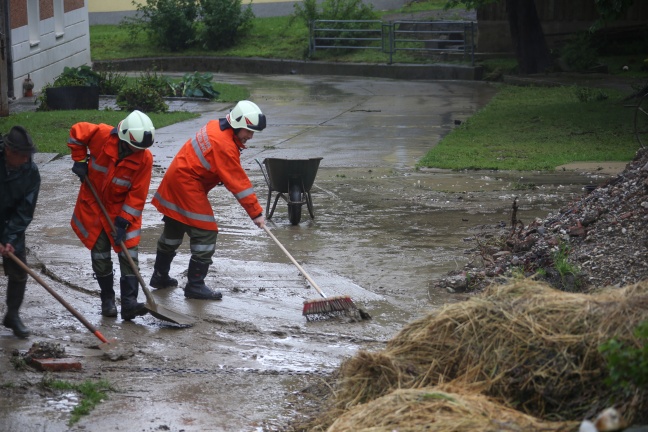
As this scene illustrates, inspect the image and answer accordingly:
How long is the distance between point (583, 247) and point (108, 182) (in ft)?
12.7

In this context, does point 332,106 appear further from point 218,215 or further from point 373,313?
point 373,313

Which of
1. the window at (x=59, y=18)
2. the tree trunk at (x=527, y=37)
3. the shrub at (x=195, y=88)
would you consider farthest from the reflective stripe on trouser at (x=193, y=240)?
the window at (x=59, y=18)

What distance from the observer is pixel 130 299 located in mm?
7473

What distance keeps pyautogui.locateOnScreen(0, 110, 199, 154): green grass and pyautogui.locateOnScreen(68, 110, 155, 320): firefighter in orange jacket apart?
7594mm

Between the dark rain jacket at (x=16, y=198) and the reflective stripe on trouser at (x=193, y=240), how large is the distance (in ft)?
4.66

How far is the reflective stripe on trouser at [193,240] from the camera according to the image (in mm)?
8023

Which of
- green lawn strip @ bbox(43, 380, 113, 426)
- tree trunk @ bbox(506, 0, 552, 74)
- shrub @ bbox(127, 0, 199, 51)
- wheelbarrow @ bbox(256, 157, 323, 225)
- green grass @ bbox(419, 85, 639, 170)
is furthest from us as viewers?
shrub @ bbox(127, 0, 199, 51)

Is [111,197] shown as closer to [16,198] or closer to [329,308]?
[16,198]

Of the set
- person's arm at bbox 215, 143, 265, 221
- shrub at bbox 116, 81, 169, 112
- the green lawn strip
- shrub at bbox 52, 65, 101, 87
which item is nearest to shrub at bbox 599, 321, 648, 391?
the green lawn strip

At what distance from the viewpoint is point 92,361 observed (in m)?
6.51

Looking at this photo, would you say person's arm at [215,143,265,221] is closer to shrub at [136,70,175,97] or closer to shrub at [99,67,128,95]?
shrub at [136,70,175,97]

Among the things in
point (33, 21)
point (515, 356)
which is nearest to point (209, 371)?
point (515, 356)

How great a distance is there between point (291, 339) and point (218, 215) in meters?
4.21

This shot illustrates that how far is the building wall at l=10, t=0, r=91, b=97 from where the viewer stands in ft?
71.7
